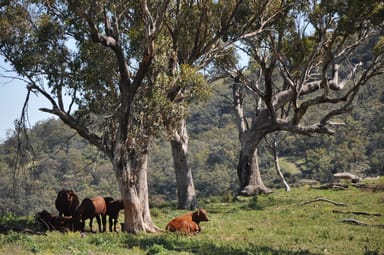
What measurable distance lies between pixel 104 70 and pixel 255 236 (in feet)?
28.2

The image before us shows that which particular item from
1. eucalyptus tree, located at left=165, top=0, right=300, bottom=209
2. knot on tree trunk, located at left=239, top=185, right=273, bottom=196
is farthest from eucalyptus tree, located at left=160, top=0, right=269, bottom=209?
knot on tree trunk, located at left=239, top=185, right=273, bottom=196

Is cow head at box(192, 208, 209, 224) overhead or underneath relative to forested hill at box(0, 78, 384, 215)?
underneath

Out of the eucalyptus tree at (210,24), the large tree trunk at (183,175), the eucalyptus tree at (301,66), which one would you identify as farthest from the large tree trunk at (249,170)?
the eucalyptus tree at (210,24)

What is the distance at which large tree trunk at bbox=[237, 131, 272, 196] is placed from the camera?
33.0 m

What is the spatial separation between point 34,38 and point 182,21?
746 cm

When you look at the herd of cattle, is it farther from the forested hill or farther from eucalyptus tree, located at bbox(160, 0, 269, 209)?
the forested hill

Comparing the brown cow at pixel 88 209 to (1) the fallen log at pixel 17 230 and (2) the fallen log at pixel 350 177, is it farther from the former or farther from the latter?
(2) the fallen log at pixel 350 177

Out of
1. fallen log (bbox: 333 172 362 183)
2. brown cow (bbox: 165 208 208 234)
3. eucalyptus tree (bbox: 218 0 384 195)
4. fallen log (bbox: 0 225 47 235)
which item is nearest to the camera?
fallen log (bbox: 0 225 47 235)

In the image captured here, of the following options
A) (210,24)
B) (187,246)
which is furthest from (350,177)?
(187,246)

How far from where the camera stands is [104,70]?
807 inches

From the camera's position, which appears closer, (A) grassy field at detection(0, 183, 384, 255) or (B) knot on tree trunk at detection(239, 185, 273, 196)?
(A) grassy field at detection(0, 183, 384, 255)

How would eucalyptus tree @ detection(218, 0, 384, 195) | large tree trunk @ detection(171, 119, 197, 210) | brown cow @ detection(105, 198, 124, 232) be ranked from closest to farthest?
brown cow @ detection(105, 198, 124, 232)
eucalyptus tree @ detection(218, 0, 384, 195)
large tree trunk @ detection(171, 119, 197, 210)

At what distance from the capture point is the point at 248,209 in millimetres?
26422

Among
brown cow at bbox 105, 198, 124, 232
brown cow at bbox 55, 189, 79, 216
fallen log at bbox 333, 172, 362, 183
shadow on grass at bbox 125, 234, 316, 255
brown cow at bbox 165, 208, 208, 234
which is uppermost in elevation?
fallen log at bbox 333, 172, 362, 183
